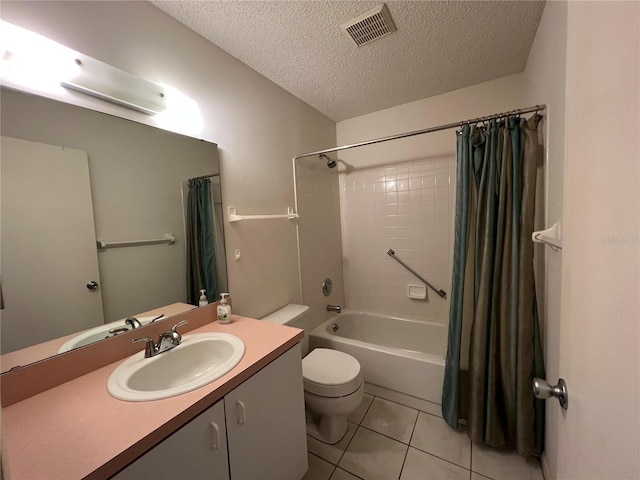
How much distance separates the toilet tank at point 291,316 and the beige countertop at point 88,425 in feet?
2.44

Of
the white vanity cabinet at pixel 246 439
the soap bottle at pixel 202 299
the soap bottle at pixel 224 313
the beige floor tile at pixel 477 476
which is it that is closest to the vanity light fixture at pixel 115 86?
the soap bottle at pixel 202 299

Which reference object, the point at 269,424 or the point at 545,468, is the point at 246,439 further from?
the point at 545,468

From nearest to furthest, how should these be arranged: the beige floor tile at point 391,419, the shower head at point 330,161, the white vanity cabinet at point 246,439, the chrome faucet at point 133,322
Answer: the white vanity cabinet at point 246,439, the chrome faucet at point 133,322, the beige floor tile at point 391,419, the shower head at point 330,161

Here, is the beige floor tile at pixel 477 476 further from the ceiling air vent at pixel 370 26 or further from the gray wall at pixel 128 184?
the ceiling air vent at pixel 370 26

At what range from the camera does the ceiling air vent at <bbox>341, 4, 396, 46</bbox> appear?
1.27 m

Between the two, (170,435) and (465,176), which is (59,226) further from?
(465,176)

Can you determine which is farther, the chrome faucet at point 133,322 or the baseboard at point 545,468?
the baseboard at point 545,468

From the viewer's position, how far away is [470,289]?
1473 millimetres

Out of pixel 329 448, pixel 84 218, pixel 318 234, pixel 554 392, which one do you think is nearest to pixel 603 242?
pixel 554 392

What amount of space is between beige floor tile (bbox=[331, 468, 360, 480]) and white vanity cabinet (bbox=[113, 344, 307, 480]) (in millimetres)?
223

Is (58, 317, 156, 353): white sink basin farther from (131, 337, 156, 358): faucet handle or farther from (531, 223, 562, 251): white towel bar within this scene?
(531, 223, 562, 251): white towel bar

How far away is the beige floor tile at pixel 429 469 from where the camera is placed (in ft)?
4.23

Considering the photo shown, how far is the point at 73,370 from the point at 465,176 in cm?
203

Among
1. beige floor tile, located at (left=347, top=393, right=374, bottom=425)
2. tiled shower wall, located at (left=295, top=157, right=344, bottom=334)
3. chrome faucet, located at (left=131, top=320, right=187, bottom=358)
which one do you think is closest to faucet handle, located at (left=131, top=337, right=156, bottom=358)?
chrome faucet, located at (left=131, top=320, right=187, bottom=358)
